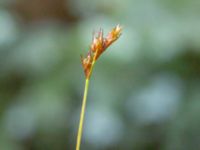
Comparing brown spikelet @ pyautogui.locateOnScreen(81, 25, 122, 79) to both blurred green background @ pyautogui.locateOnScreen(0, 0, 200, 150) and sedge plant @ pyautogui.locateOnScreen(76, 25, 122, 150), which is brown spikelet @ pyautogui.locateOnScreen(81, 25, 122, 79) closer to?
sedge plant @ pyautogui.locateOnScreen(76, 25, 122, 150)

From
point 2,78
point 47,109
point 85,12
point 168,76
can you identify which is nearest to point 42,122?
point 47,109

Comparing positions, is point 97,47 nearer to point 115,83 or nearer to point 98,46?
point 98,46

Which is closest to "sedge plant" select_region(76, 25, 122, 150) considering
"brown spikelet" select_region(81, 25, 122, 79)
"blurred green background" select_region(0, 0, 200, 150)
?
"brown spikelet" select_region(81, 25, 122, 79)

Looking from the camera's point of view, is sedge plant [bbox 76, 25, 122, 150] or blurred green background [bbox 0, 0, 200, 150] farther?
blurred green background [bbox 0, 0, 200, 150]

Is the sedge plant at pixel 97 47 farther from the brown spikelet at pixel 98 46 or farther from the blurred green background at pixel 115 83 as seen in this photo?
the blurred green background at pixel 115 83

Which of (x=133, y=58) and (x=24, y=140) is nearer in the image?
(x=133, y=58)

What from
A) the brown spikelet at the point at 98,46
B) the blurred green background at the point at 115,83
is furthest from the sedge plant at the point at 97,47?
the blurred green background at the point at 115,83

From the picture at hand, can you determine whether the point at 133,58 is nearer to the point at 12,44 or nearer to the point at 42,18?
the point at 12,44

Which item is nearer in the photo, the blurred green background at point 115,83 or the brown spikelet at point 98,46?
the brown spikelet at point 98,46
